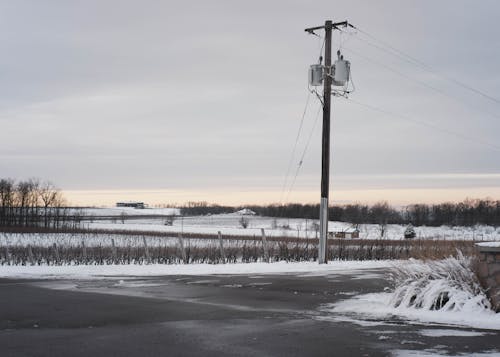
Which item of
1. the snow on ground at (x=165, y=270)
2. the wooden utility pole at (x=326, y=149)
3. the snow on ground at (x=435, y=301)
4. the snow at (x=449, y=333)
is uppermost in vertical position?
the wooden utility pole at (x=326, y=149)

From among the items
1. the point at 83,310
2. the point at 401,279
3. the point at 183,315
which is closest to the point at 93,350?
the point at 183,315

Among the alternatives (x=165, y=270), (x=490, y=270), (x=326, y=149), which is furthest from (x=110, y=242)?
(x=490, y=270)

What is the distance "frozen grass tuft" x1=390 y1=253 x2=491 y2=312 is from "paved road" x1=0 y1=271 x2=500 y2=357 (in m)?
1.31

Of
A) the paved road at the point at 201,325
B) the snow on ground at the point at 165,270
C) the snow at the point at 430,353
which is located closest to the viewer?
the snow at the point at 430,353

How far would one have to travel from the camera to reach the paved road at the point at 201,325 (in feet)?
29.0

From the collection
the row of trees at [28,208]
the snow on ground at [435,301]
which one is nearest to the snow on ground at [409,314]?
the snow on ground at [435,301]

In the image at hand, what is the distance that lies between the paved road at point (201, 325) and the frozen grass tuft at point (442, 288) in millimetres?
1314

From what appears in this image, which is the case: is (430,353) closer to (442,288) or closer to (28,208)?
(442,288)

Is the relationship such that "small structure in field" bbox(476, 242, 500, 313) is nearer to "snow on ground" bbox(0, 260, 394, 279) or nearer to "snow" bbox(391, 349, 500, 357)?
"snow" bbox(391, 349, 500, 357)

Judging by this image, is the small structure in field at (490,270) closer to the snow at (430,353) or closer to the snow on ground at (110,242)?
the snow at (430,353)

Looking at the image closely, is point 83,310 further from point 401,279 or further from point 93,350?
point 401,279

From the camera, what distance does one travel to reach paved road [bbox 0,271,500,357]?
8828mm

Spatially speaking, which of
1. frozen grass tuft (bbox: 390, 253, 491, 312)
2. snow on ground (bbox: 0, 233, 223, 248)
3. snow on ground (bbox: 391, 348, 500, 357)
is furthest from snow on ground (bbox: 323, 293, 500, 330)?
snow on ground (bbox: 0, 233, 223, 248)

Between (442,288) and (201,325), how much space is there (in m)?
4.57
